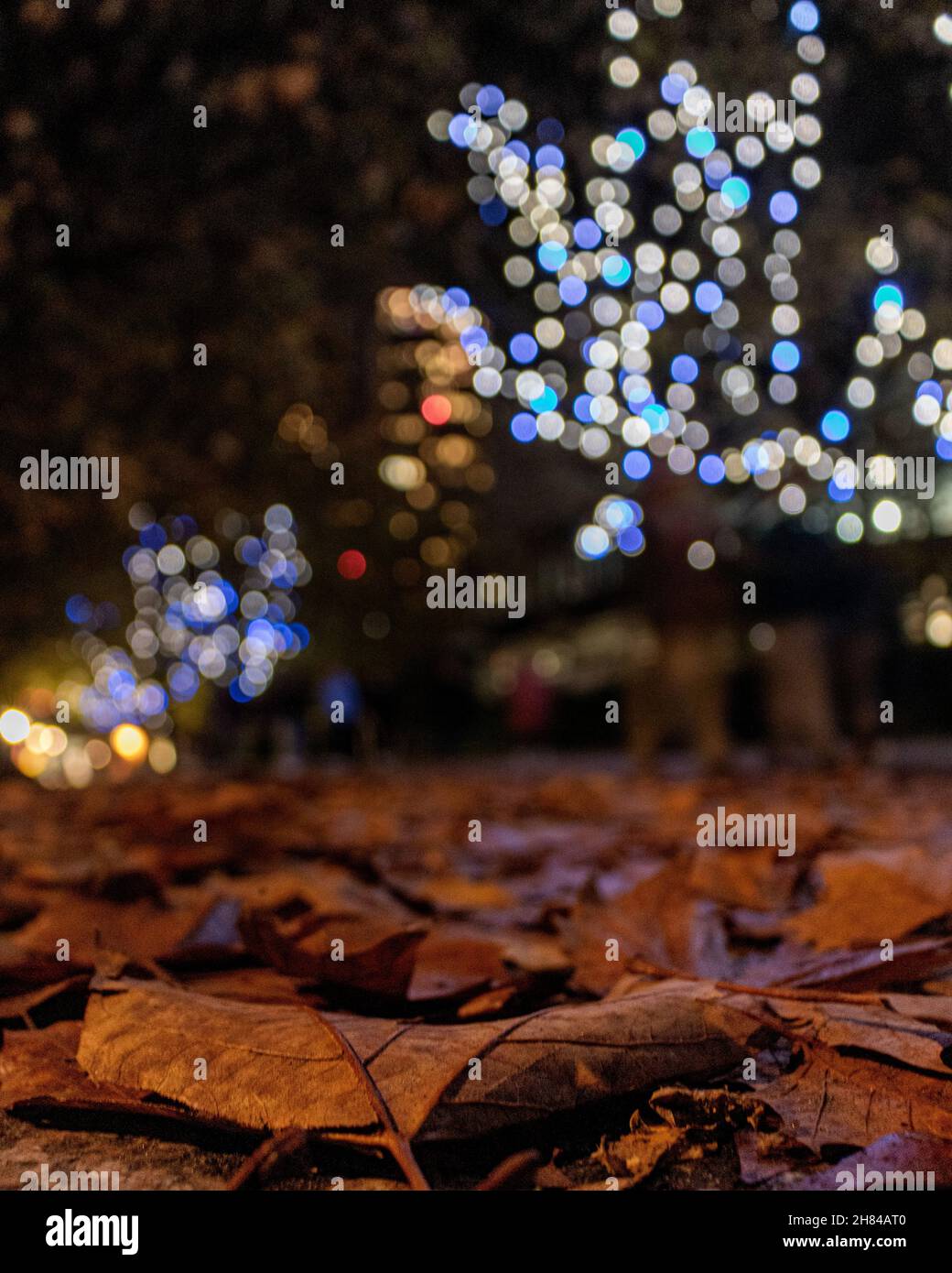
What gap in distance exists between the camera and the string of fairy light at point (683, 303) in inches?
151

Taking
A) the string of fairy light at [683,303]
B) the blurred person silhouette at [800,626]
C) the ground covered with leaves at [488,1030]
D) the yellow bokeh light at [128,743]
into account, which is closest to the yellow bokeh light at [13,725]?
the yellow bokeh light at [128,743]

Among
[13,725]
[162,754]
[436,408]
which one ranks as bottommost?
[162,754]

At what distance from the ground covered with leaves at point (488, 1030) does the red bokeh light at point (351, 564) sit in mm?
8112

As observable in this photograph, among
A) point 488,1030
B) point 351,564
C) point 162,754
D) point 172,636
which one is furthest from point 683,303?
point 162,754

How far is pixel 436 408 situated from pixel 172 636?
9538 millimetres

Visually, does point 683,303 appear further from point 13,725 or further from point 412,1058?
point 13,725

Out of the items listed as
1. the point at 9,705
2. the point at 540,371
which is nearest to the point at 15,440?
the point at 540,371

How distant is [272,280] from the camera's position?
4.22 meters

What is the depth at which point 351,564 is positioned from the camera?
10.8 meters

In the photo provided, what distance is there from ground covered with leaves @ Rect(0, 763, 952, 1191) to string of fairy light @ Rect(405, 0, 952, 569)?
2.35 metres

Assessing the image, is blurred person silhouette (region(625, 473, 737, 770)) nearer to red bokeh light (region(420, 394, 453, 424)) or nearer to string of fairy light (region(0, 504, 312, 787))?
red bokeh light (region(420, 394, 453, 424))
